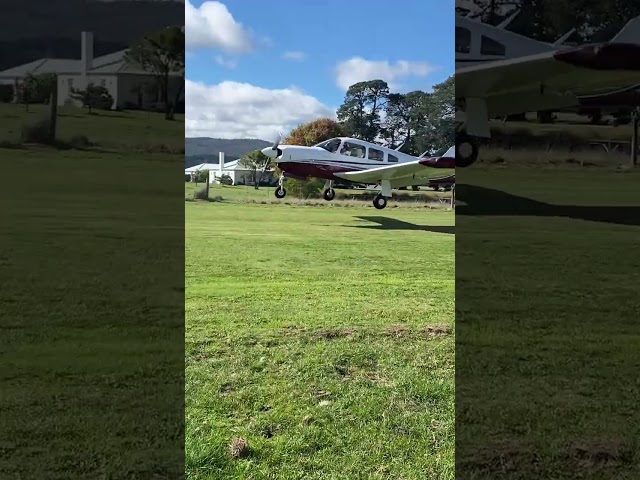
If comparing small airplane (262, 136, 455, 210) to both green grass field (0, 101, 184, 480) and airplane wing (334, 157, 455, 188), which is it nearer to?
airplane wing (334, 157, 455, 188)

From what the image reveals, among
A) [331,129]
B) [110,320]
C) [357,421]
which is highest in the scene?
[331,129]

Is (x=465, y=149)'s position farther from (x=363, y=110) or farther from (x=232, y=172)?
(x=232, y=172)

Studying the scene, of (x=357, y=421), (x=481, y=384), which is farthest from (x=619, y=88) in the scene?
(x=357, y=421)

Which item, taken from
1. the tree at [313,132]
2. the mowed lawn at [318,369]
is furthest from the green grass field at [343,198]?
the mowed lawn at [318,369]

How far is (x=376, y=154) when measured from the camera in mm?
7984

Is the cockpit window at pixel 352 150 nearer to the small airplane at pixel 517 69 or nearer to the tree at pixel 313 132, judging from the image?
the tree at pixel 313 132

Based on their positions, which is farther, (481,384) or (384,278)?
(384,278)

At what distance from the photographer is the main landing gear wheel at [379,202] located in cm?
783

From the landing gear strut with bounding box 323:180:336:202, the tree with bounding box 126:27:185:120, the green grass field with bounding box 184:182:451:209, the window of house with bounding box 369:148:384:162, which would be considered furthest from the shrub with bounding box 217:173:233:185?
the tree with bounding box 126:27:185:120

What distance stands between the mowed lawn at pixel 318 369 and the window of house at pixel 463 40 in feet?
3.44

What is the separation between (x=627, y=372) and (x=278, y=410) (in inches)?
42.2

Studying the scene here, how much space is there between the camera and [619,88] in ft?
4.37

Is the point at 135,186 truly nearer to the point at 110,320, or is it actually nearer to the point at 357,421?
the point at 110,320

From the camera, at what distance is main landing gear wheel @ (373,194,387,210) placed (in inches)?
308
